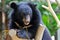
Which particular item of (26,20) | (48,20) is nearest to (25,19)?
(26,20)

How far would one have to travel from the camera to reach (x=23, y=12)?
2.75 feet

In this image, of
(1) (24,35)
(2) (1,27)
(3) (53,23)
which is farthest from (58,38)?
(1) (24,35)

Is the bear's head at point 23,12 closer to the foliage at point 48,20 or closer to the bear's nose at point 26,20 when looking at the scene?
the bear's nose at point 26,20

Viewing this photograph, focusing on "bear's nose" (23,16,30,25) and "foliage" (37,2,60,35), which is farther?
"foliage" (37,2,60,35)

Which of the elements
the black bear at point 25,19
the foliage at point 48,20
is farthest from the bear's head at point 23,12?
the foliage at point 48,20

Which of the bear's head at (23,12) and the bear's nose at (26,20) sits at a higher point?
the bear's head at (23,12)

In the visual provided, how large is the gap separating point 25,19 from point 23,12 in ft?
0.15

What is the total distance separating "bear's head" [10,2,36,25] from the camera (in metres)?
0.82

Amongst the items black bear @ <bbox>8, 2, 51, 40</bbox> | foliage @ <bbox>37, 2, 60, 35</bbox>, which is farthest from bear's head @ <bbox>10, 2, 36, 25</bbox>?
foliage @ <bbox>37, 2, 60, 35</bbox>

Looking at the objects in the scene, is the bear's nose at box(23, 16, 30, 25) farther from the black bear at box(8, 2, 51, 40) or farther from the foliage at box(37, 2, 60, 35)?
the foliage at box(37, 2, 60, 35)

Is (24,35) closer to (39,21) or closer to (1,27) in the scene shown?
(39,21)

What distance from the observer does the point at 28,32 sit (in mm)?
833

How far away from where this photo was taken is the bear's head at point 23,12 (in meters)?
0.82

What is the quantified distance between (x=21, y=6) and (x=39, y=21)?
114 mm
